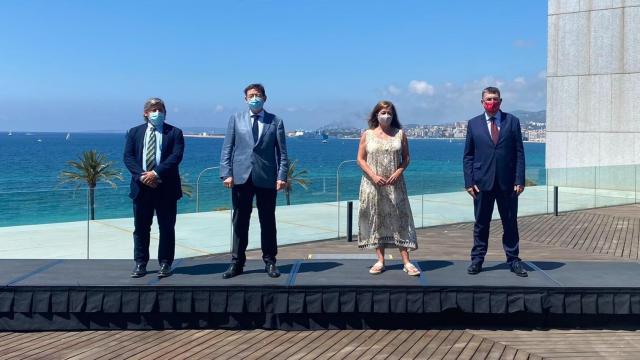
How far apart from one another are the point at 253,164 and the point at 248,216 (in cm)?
48

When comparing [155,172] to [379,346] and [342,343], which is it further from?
[379,346]

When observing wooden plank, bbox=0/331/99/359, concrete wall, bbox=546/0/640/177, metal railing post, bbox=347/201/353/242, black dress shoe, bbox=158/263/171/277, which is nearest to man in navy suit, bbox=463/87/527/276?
black dress shoe, bbox=158/263/171/277

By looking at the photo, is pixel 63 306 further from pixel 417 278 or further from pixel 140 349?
pixel 417 278

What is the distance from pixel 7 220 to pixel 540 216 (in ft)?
34.9

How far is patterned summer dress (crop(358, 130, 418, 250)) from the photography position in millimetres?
5895

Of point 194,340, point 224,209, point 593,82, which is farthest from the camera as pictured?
point 593,82

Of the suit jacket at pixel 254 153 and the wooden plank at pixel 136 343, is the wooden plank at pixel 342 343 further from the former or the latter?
the suit jacket at pixel 254 153

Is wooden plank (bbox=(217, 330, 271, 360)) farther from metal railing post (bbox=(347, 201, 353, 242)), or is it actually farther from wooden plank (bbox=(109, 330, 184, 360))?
metal railing post (bbox=(347, 201, 353, 242))

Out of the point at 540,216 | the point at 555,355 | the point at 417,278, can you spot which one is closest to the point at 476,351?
the point at 555,355

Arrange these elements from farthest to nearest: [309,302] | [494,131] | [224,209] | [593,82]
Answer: [593,82], [224,209], [494,131], [309,302]

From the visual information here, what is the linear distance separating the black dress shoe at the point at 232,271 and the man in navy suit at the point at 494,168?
1979 millimetres

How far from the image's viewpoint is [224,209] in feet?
33.2

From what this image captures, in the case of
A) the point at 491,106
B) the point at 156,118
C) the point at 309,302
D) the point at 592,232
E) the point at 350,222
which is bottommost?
the point at 592,232

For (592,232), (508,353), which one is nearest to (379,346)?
(508,353)
